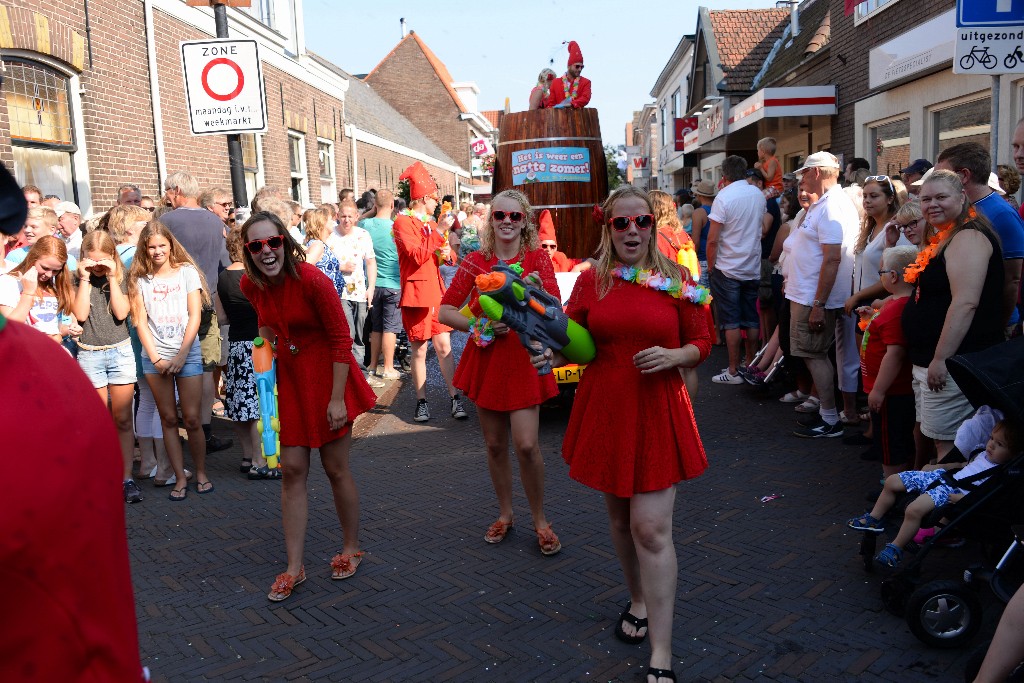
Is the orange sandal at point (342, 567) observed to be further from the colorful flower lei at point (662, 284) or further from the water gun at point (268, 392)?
the colorful flower lei at point (662, 284)

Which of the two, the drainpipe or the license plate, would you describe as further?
the drainpipe

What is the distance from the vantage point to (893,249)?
193 inches

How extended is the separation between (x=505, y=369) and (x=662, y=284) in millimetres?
1432

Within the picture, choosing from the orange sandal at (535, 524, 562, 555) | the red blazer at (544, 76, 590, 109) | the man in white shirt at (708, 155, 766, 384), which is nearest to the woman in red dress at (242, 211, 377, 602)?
the orange sandal at (535, 524, 562, 555)

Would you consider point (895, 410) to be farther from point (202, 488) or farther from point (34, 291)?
point (34, 291)

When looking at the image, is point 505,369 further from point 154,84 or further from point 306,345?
point 154,84

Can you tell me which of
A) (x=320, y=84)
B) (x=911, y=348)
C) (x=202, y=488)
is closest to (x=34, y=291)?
(x=202, y=488)

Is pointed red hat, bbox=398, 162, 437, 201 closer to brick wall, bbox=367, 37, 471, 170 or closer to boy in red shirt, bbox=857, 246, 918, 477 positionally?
boy in red shirt, bbox=857, 246, 918, 477

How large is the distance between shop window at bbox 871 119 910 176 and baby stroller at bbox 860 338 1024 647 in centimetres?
1000

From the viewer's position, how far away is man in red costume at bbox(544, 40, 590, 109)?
9.52 m

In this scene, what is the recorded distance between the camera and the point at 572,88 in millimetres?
9594

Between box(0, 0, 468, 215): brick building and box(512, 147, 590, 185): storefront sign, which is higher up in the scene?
box(0, 0, 468, 215): brick building

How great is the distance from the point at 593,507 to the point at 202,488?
9.19ft

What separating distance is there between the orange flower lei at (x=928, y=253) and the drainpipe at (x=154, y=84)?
1008 centimetres
